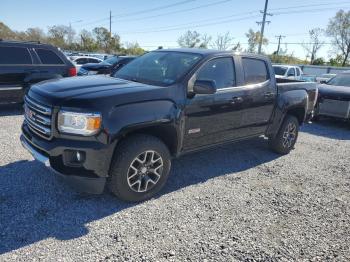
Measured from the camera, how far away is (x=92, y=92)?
3.46 meters

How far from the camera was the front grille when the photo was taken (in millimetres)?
3371

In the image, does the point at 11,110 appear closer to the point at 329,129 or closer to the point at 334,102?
the point at 329,129

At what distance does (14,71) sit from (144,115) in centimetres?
551

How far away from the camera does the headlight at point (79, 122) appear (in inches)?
127

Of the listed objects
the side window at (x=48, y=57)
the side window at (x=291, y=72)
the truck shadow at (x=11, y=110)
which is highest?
the side window at (x=48, y=57)

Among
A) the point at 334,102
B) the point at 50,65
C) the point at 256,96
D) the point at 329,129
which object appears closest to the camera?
the point at 256,96

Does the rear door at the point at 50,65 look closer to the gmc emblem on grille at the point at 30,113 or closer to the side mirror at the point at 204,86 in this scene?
the gmc emblem on grille at the point at 30,113

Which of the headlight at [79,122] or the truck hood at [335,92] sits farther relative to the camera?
the truck hood at [335,92]

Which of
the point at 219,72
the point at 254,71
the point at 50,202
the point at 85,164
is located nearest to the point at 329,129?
the point at 254,71

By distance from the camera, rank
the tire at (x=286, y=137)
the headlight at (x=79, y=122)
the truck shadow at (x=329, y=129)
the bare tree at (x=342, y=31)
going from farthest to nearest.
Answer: the bare tree at (x=342, y=31)
the truck shadow at (x=329, y=129)
the tire at (x=286, y=137)
the headlight at (x=79, y=122)

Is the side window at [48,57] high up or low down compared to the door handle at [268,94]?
up

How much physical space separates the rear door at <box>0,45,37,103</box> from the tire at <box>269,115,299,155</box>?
19.6ft

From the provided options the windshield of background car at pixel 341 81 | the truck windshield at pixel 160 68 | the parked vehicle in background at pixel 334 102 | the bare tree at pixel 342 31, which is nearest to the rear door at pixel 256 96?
the truck windshield at pixel 160 68

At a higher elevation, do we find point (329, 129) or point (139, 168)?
point (139, 168)
